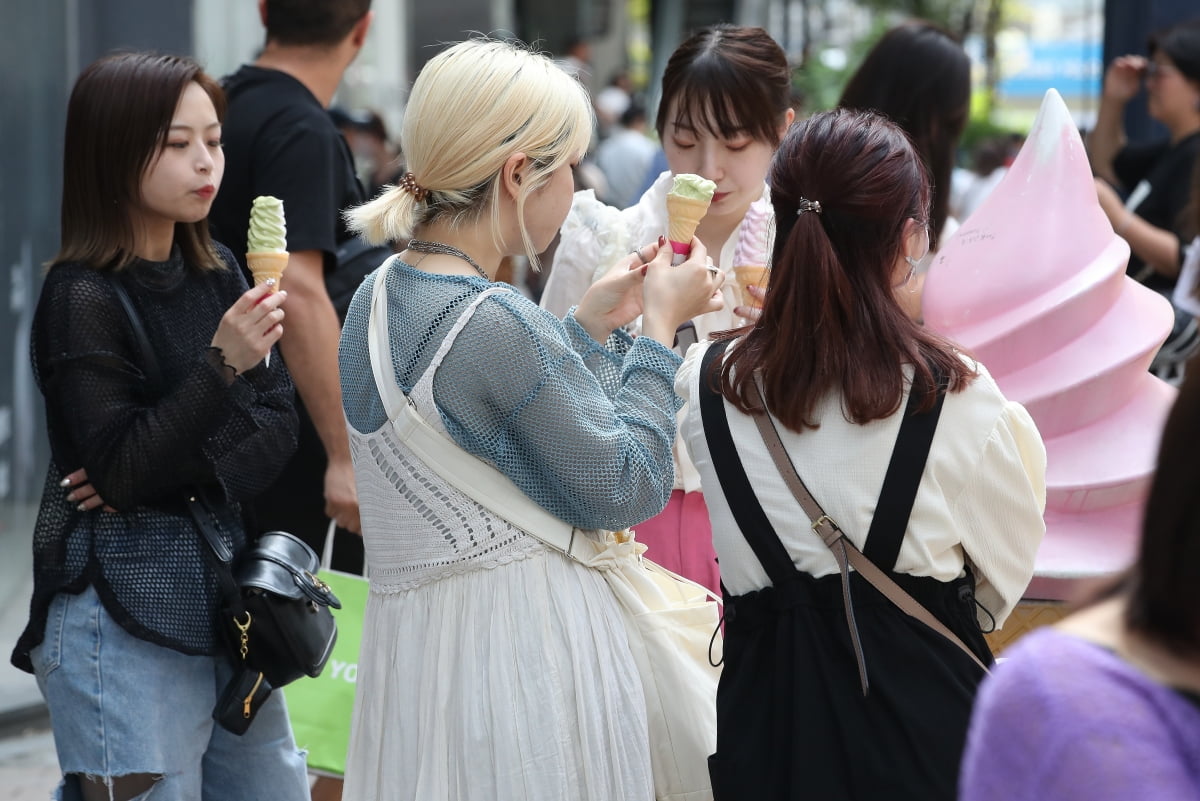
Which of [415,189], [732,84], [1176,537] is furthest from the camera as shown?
[732,84]

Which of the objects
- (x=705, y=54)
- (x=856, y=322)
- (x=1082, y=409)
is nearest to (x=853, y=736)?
(x=856, y=322)

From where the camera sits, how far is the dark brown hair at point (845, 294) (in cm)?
220

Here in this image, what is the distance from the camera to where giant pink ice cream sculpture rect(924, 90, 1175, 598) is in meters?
2.84

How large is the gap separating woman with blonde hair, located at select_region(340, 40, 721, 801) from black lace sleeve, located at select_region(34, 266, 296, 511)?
41 centimetres

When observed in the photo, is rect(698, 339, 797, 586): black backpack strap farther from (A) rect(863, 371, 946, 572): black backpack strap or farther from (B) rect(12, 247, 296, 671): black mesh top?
(B) rect(12, 247, 296, 671): black mesh top

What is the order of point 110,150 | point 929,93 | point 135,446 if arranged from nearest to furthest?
point 135,446, point 110,150, point 929,93

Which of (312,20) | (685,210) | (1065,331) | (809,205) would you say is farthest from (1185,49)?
(809,205)

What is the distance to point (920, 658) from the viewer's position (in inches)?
85.7

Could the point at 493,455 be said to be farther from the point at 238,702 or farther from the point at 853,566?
the point at 238,702

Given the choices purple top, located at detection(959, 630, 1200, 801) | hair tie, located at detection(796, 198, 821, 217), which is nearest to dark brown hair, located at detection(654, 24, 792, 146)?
hair tie, located at detection(796, 198, 821, 217)

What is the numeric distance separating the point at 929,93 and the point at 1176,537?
3.08 meters

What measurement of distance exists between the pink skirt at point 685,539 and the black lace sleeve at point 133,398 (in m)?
0.92

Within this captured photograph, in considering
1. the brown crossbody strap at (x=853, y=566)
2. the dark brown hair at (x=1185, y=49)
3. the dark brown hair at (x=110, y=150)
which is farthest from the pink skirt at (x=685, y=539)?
the dark brown hair at (x=1185, y=49)

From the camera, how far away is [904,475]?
2170 millimetres
